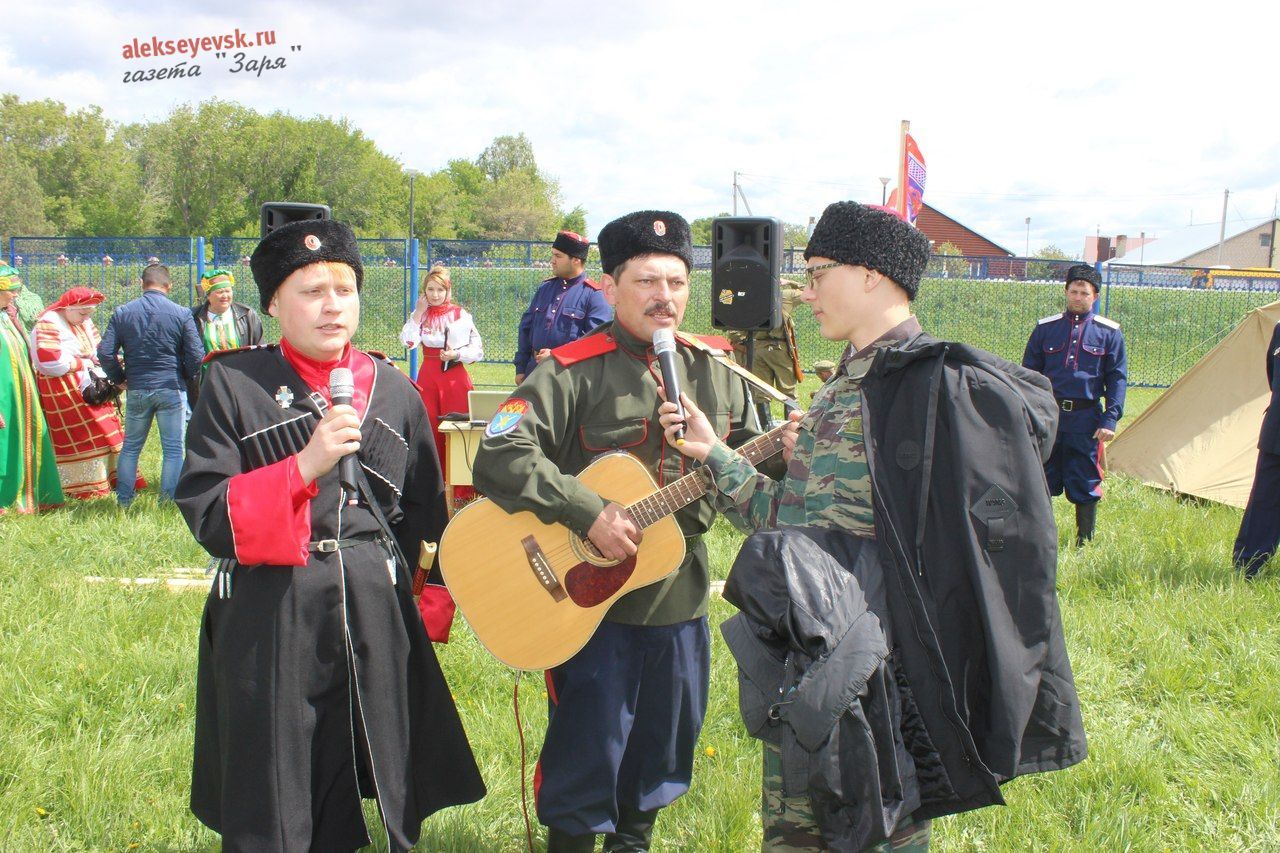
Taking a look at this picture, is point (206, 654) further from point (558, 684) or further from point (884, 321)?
point (884, 321)

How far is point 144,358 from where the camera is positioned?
745 centimetres

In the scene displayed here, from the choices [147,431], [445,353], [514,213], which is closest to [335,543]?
[147,431]

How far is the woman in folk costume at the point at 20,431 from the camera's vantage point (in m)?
7.00

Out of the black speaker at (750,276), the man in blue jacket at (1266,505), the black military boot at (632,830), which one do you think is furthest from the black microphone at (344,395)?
the man in blue jacket at (1266,505)

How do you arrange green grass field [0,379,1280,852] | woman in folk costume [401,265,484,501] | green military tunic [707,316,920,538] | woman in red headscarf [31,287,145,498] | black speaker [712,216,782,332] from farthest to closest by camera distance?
woman in folk costume [401,265,484,501] < woman in red headscarf [31,287,145,498] < black speaker [712,216,782,332] < green grass field [0,379,1280,852] < green military tunic [707,316,920,538]

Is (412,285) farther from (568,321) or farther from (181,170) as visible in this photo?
(181,170)

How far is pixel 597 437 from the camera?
280cm

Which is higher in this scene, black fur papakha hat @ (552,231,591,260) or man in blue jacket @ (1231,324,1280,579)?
black fur papakha hat @ (552,231,591,260)

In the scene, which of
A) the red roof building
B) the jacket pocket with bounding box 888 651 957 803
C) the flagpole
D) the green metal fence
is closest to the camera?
the jacket pocket with bounding box 888 651 957 803

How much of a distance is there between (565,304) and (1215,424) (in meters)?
5.90

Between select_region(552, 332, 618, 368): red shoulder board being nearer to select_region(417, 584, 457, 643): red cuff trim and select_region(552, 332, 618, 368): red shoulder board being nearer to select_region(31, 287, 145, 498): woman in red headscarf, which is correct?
select_region(417, 584, 457, 643): red cuff trim

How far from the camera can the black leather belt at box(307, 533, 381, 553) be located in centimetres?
234

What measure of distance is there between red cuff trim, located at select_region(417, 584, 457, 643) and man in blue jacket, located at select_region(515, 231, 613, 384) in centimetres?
508

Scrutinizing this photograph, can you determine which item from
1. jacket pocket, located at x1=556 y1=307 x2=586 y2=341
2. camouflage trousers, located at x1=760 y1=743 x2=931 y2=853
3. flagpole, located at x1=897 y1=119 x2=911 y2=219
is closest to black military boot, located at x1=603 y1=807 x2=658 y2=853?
camouflage trousers, located at x1=760 y1=743 x2=931 y2=853
